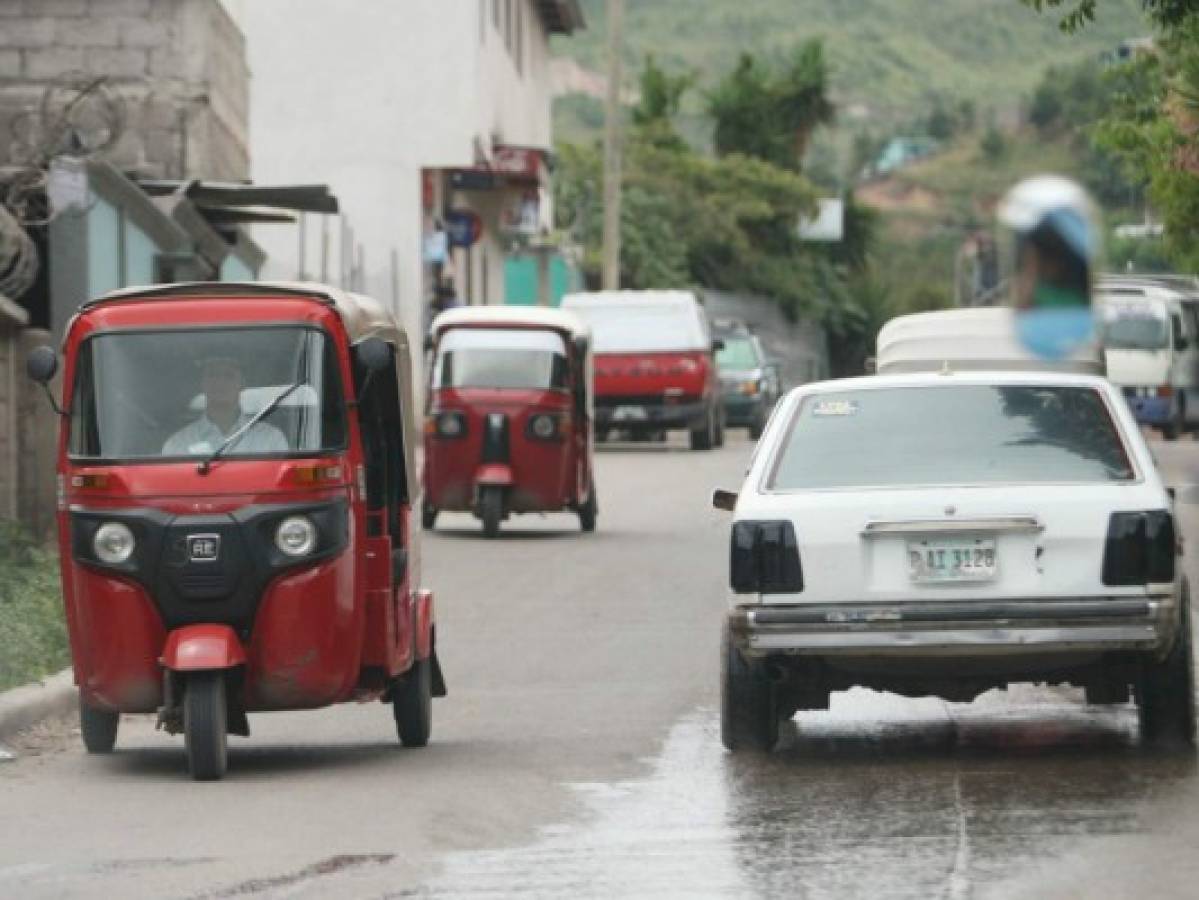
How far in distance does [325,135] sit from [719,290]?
30207mm

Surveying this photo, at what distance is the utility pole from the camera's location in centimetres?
5109

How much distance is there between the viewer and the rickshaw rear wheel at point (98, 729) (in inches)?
515

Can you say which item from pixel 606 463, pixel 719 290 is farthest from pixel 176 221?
pixel 719 290

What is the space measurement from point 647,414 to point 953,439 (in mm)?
31606

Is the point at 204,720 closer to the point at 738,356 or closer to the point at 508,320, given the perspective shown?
the point at 508,320

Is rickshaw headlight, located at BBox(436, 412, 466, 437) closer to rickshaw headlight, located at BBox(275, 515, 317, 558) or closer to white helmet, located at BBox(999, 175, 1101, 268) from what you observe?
rickshaw headlight, located at BBox(275, 515, 317, 558)

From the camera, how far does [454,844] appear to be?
10.2m

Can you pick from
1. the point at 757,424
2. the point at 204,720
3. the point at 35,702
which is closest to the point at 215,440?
the point at 204,720

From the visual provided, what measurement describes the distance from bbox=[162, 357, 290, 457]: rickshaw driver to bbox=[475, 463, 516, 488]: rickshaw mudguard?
14869 millimetres

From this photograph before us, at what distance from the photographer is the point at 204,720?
472 inches

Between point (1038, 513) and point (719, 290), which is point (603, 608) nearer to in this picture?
point (1038, 513)

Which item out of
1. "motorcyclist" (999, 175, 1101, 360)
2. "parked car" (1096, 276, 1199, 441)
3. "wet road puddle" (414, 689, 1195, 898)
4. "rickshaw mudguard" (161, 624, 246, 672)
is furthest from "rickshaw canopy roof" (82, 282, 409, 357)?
"parked car" (1096, 276, 1199, 441)

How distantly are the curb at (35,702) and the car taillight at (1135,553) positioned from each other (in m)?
5.00

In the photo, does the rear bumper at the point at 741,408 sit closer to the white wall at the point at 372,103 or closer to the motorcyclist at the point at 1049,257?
the white wall at the point at 372,103
